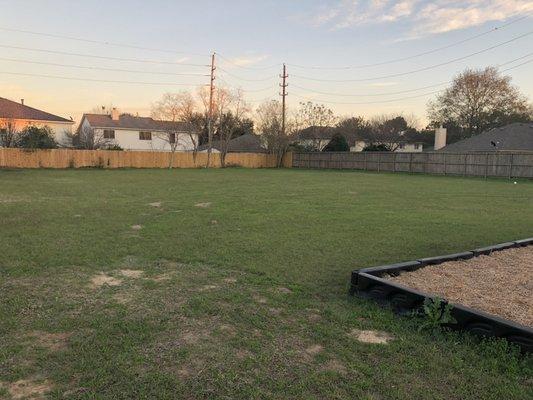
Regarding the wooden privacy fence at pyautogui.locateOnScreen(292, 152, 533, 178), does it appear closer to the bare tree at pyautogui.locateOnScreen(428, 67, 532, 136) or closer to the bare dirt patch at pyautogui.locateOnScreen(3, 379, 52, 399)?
the bare tree at pyautogui.locateOnScreen(428, 67, 532, 136)

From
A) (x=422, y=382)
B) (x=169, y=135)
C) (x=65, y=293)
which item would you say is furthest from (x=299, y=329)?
(x=169, y=135)

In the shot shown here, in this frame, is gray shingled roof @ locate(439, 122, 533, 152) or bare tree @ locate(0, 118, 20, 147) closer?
gray shingled roof @ locate(439, 122, 533, 152)

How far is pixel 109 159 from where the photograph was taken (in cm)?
3303

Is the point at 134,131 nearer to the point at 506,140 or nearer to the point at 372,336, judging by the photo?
the point at 506,140

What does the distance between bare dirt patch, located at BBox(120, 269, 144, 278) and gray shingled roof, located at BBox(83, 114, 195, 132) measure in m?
40.3

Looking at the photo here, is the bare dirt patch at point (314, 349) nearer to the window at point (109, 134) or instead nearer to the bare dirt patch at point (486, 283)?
the bare dirt patch at point (486, 283)

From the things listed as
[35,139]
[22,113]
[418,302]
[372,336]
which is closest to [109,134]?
[22,113]

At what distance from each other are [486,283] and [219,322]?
8.96 ft

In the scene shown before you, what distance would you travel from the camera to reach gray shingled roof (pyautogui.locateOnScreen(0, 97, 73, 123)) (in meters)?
37.9

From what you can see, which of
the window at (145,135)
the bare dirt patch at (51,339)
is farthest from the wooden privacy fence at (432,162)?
the bare dirt patch at (51,339)

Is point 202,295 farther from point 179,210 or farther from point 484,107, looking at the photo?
point 484,107

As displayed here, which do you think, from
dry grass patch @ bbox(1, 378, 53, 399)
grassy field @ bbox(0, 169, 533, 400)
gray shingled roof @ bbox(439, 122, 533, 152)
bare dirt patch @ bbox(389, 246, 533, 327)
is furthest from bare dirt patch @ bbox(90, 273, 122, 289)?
gray shingled roof @ bbox(439, 122, 533, 152)

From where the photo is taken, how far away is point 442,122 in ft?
174

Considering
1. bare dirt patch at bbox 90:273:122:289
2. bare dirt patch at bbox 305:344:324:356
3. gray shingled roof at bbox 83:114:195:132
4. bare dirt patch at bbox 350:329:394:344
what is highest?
gray shingled roof at bbox 83:114:195:132
